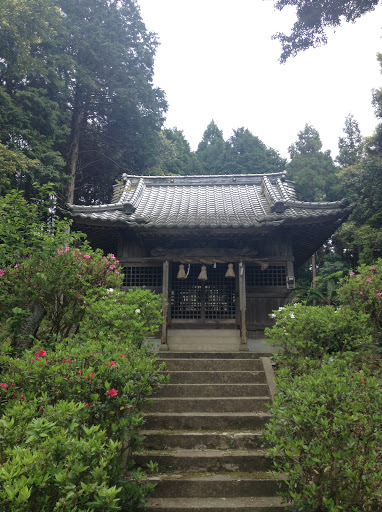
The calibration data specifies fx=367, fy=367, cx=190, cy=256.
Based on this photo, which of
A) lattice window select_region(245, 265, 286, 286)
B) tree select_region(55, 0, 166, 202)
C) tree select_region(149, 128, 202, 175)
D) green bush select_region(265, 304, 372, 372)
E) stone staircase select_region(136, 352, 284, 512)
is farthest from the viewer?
tree select_region(149, 128, 202, 175)

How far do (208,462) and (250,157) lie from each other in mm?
30900

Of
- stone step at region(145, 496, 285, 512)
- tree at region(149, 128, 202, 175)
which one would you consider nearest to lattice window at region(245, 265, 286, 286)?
stone step at region(145, 496, 285, 512)

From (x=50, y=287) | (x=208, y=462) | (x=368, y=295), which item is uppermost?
(x=50, y=287)

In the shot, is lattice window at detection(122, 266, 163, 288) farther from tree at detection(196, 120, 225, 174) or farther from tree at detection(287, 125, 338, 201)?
tree at detection(196, 120, 225, 174)

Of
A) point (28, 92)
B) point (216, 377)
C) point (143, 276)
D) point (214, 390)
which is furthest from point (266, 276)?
point (28, 92)

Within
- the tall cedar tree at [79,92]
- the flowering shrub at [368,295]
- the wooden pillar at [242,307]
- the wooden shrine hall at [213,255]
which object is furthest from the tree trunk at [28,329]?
the tall cedar tree at [79,92]

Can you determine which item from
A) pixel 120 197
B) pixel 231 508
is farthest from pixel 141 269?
pixel 231 508

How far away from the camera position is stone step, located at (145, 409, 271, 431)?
5035mm

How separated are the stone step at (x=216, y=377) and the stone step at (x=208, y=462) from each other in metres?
1.87

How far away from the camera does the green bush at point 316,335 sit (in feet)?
18.5

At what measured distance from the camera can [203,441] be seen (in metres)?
4.70

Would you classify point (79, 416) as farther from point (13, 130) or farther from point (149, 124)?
point (149, 124)

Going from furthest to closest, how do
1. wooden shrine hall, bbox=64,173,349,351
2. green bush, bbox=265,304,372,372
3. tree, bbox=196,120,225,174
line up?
tree, bbox=196,120,225,174
wooden shrine hall, bbox=64,173,349,351
green bush, bbox=265,304,372,372

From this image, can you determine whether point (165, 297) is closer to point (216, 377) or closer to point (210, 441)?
point (216, 377)
